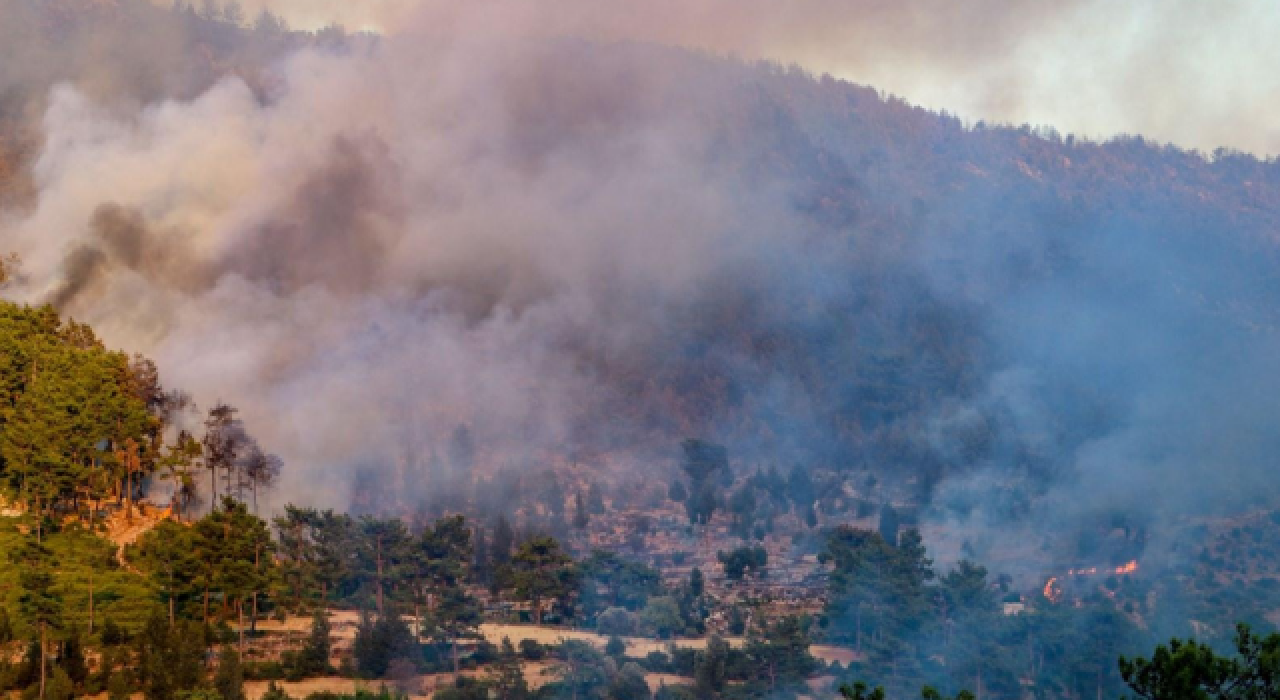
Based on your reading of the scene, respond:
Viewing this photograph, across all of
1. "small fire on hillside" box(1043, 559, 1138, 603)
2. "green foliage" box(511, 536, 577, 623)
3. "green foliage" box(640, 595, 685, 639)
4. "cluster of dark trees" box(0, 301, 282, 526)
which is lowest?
"green foliage" box(640, 595, 685, 639)

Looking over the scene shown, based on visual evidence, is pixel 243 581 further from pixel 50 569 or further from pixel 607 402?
pixel 607 402

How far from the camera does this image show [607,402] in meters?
93.2

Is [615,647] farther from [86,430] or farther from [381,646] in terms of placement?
[86,430]

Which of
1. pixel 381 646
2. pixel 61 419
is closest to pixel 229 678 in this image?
pixel 381 646

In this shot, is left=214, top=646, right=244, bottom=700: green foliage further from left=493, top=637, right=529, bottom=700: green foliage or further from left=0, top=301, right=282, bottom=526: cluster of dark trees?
left=0, top=301, right=282, bottom=526: cluster of dark trees

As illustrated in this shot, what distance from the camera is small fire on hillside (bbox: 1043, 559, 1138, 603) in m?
61.2

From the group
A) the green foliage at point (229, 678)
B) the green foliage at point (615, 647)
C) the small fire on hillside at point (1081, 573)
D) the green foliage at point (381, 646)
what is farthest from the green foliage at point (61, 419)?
the small fire on hillside at point (1081, 573)

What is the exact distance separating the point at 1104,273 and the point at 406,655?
92.6 m

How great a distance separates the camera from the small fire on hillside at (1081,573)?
61.2 metres

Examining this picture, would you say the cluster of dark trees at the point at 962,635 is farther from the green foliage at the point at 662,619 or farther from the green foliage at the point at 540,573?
the green foliage at the point at 540,573

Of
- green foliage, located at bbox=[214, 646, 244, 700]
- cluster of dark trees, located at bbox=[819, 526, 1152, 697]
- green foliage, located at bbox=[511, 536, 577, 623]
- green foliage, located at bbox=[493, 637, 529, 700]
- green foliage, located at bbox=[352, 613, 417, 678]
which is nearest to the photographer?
green foliage, located at bbox=[214, 646, 244, 700]

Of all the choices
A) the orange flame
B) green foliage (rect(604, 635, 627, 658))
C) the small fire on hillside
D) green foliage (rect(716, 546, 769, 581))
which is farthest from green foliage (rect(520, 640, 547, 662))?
the orange flame

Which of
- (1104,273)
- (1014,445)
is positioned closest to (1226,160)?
(1104,273)

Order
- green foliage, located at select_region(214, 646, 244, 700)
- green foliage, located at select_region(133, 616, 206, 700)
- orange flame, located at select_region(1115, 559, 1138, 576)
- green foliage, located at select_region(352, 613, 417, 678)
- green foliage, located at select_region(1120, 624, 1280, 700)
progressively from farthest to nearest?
orange flame, located at select_region(1115, 559, 1138, 576) < green foliage, located at select_region(352, 613, 417, 678) < green foliage, located at select_region(214, 646, 244, 700) < green foliage, located at select_region(133, 616, 206, 700) < green foliage, located at select_region(1120, 624, 1280, 700)
